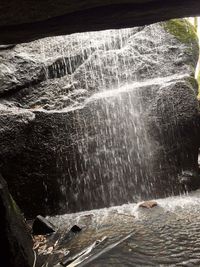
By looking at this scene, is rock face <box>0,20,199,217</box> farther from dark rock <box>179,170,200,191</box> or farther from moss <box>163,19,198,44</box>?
moss <box>163,19,198,44</box>

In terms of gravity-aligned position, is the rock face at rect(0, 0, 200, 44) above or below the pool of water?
above

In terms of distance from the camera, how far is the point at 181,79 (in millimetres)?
9352

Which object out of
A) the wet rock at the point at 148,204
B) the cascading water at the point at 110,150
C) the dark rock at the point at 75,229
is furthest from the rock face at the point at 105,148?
the dark rock at the point at 75,229

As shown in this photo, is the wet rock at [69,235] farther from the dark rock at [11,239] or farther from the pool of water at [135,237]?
the dark rock at [11,239]

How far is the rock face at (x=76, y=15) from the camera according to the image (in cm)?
406

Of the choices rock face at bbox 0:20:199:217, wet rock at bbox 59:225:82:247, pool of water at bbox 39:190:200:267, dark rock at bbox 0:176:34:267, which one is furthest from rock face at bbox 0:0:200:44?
rock face at bbox 0:20:199:217

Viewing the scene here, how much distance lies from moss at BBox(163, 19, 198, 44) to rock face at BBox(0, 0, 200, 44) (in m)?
6.04

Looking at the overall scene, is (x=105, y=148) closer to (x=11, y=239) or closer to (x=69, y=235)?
(x=69, y=235)

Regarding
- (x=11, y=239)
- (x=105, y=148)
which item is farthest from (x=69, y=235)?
(x=105, y=148)

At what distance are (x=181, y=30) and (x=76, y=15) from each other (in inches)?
287

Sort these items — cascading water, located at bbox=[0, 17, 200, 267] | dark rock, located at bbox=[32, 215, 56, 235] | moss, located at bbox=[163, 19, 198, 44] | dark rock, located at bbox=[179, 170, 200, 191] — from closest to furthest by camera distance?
dark rock, located at bbox=[32, 215, 56, 235], dark rock, located at bbox=[179, 170, 200, 191], cascading water, located at bbox=[0, 17, 200, 267], moss, located at bbox=[163, 19, 198, 44]

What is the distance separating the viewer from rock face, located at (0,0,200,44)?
406 cm

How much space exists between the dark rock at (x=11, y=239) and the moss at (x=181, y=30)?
25.8 feet

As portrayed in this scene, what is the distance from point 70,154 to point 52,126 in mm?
963
